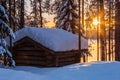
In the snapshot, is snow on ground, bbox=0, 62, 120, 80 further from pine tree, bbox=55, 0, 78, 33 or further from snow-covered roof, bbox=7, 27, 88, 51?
pine tree, bbox=55, 0, 78, 33

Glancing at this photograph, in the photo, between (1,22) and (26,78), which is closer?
(26,78)

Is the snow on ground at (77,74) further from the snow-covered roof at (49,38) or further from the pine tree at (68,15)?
the pine tree at (68,15)

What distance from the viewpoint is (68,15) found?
3466 centimetres

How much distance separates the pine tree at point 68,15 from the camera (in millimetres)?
34500

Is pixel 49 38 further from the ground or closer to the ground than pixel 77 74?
further from the ground

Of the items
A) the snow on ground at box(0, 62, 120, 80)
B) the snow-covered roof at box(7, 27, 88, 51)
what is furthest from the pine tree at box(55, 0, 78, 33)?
the snow on ground at box(0, 62, 120, 80)

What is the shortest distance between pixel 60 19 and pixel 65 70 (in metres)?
23.2

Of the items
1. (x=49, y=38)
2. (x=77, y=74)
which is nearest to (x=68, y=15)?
(x=49, y=38)

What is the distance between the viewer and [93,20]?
34.9 meters

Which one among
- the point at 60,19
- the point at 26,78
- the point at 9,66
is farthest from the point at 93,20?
the point at 26,78

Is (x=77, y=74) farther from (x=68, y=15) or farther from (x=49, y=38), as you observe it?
(x=68, y=15)

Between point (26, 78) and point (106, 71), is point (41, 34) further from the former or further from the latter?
point (26, 78)

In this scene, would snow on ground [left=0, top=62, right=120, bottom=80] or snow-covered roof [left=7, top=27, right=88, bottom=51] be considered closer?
snow on ground [left=0, top=62, right=120, bottom=80]

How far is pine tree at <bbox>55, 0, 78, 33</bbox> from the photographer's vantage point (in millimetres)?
34500
